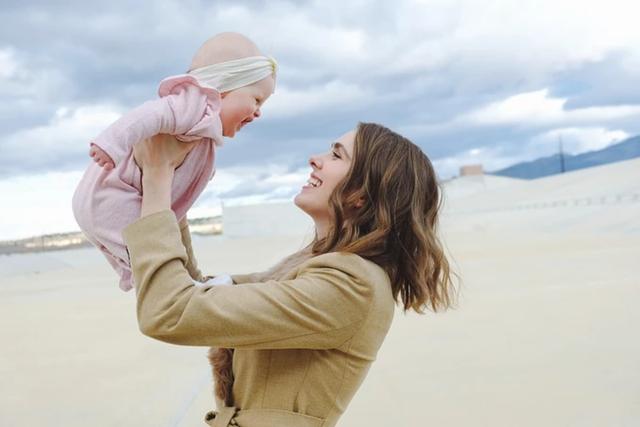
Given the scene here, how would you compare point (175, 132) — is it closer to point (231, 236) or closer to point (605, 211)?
point (605, 211)

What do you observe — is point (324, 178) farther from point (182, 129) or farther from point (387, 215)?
point (182, 129)

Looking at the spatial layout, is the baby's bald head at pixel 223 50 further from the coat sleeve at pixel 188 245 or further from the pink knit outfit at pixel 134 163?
the coat sleeve at pixel 188 245

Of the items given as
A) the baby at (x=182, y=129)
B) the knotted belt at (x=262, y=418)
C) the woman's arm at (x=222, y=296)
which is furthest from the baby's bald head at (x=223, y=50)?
the knotted belt at (x=262, y=418)

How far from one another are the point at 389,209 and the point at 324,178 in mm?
139

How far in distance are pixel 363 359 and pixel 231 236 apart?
1100 inches

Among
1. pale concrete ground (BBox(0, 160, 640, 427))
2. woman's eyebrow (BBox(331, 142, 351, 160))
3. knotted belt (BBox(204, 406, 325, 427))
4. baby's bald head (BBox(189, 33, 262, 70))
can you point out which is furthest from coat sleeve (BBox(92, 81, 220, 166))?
pale concrete ground (BBox(0, 160, 640, 427))

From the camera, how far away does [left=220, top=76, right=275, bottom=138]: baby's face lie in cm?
138

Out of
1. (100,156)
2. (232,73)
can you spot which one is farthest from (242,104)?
(100,156)

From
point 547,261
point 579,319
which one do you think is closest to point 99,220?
point 579,319

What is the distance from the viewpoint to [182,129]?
124 cm

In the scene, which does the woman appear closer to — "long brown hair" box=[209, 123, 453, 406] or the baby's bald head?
"long brown hair" box=[209, 123, 453, 406]

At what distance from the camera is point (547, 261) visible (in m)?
8.60

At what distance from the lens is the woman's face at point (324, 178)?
136 centimetres

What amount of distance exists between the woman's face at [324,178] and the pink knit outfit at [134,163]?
0.19 m
